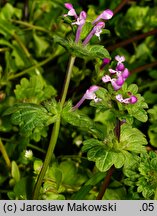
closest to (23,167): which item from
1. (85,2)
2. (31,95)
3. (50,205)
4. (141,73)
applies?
(31,95)

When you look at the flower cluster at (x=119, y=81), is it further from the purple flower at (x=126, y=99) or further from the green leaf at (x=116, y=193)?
the green leaf at (x=116, y=193)

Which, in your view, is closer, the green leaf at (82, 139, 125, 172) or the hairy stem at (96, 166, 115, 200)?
the green leaf at (82, 139, 125, 172)

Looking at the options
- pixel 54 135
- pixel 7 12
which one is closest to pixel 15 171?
pixel 54 135

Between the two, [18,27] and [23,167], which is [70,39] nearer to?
[23,167]

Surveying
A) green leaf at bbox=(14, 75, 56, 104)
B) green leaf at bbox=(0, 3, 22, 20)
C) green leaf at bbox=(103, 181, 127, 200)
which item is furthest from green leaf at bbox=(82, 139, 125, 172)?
green leaf at bbox=(0, 3, 22, 20)

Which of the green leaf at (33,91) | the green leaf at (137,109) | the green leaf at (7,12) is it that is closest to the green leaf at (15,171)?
the green leaf at (33,91)

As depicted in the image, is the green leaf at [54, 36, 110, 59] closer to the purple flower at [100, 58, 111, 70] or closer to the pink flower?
the pink flower

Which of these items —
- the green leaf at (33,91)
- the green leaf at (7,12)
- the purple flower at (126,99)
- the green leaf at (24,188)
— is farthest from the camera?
the green leaf at (7,12)

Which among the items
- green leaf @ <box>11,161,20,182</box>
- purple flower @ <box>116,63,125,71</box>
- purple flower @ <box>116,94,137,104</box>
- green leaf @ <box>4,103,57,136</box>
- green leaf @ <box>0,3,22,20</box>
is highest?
green leaf @ <box>0,3,22,20</box>

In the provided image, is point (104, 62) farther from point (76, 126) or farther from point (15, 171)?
point (15, 171)
